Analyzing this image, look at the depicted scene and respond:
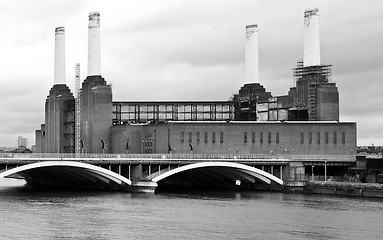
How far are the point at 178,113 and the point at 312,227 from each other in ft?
264

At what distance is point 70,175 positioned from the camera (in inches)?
4358

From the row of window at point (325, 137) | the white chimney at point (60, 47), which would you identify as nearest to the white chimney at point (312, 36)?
the row of window at point (325, 137)

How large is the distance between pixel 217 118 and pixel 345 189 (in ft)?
173

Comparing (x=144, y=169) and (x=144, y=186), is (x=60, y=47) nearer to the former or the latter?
(x=144, y=169)

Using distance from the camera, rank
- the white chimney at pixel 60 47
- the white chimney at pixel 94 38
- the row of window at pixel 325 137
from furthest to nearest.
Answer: the white chimney at pixel 60 47 → the white chimney at pixel 94 38 → the row of window at pixel 325 137

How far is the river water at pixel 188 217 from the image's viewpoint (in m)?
63.8

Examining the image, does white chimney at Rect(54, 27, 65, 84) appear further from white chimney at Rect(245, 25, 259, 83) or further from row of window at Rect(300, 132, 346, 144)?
row of window at Rect(300, 132, 346, 144)

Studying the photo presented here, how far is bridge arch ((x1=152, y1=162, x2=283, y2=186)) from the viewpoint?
333 feet

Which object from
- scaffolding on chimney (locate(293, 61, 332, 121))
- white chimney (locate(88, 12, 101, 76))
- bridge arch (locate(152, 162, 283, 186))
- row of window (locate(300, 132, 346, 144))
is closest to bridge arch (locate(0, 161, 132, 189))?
bridge arch (locate(152, 162, 283, 186))

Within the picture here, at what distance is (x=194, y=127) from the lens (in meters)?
122

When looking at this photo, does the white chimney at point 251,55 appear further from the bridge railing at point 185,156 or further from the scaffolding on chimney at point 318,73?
the bridge railing at point 185,156

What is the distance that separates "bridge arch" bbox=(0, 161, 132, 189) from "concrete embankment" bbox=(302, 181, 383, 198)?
64.5 ft

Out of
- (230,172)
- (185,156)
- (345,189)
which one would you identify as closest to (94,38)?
(185,156)

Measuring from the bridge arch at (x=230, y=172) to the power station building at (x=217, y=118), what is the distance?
279 inches
